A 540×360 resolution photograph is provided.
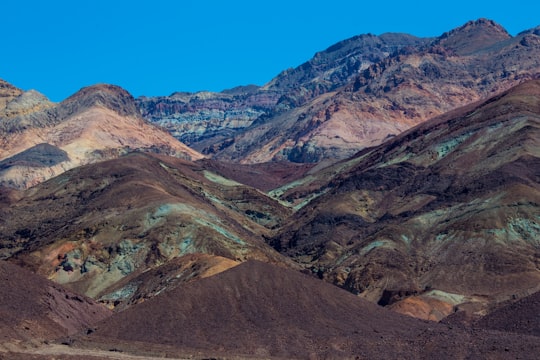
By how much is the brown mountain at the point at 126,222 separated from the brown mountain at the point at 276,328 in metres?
32.0

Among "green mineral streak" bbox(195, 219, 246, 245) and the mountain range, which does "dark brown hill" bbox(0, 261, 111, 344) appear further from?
"green mineral streak" bbox(195, 219, 246, 245)

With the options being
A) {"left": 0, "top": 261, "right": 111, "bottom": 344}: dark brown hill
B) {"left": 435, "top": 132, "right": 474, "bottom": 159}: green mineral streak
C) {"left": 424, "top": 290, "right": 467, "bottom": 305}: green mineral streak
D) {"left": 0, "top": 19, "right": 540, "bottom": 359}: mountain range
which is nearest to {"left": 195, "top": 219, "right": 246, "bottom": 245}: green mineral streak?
{"left": 0, "top": 19, "right": 540, "bottom": 359}: mountain range

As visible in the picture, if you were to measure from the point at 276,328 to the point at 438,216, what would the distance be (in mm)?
60308

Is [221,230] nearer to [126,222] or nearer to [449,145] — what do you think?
[126,222]

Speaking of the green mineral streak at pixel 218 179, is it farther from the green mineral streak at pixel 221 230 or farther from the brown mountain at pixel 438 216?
the green mineral streak at pixel 221 230

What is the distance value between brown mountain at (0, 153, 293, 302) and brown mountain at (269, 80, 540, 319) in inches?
372

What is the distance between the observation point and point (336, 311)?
72750mm

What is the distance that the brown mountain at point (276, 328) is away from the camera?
208 ft

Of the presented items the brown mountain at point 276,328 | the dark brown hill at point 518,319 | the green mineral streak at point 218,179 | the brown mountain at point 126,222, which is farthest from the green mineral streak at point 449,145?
the brown mountain at point 276,328

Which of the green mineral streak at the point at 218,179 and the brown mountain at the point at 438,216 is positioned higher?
the green mineral streak at the point at 218,179

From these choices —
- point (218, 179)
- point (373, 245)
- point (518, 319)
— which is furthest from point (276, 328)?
point (218, 179)

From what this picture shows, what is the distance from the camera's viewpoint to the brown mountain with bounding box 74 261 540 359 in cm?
6344

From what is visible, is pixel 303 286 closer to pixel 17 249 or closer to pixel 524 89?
pixel 17 249

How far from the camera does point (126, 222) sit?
120 metres
